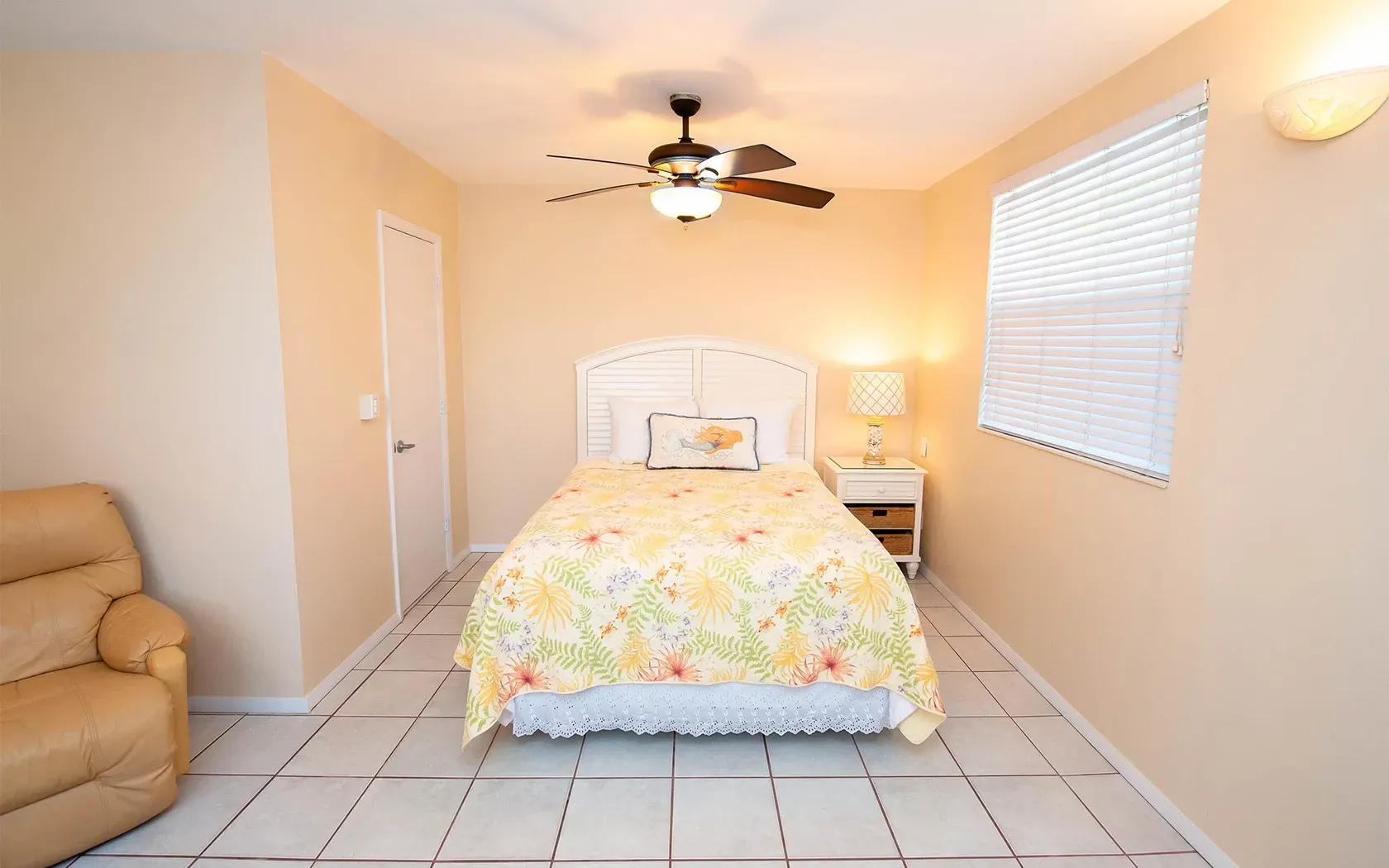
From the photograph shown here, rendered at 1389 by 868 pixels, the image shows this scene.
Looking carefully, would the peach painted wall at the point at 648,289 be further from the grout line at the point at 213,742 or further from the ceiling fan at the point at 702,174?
the grout line at the point at 213,742

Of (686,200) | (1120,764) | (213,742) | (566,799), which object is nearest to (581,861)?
(566,799)

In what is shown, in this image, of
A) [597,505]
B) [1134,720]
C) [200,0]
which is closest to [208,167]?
[200,0]

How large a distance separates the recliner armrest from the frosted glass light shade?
2.30 meters

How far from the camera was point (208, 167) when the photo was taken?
240 cm

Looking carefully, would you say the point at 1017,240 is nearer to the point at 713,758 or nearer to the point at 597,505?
the point at 597,505

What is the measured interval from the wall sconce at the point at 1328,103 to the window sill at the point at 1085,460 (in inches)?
41.0

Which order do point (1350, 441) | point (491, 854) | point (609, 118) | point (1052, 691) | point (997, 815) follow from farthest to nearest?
point (609, 118), point (1052, 691), point (997, 815), point (491, 854), point (1350, 441)

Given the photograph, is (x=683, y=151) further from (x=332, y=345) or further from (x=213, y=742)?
(x=213, y=742)

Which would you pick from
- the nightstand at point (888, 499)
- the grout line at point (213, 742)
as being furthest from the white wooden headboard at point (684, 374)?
the grout line at point (213, 742)

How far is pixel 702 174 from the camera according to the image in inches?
105

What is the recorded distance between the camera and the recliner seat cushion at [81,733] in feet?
5.76

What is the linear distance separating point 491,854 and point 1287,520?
7.64ft

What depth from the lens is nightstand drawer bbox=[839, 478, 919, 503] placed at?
13.2 ft

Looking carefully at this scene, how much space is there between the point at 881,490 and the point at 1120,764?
1917 millimetres
